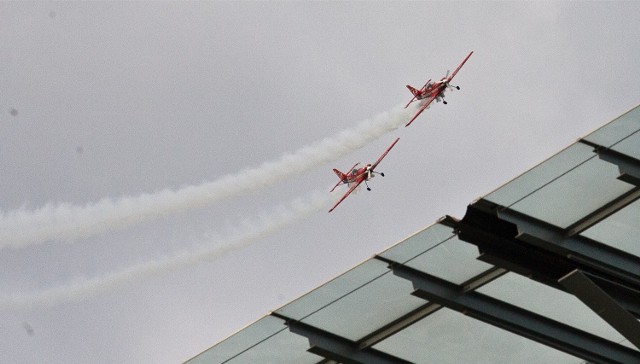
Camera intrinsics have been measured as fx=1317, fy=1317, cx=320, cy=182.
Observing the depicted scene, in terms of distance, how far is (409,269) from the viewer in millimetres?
20000

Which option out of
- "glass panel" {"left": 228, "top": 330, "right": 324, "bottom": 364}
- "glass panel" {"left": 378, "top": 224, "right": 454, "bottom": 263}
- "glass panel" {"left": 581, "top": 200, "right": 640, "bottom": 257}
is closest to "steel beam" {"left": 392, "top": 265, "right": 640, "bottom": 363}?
"glass panel" {"left": 378, "top": 224, "right": 454, "bottom": 263}

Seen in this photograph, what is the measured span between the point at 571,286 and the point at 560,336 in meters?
2.58

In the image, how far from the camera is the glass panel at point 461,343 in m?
21.2

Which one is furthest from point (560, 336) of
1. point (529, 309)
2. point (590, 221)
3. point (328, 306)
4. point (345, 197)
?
point (345, 197)

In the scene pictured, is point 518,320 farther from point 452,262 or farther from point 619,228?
point 619,228

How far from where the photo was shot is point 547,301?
2053cm

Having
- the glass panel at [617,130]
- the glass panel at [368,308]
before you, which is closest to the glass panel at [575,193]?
→ the glass panel at [617,130]

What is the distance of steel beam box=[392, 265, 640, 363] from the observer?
20.2 meters

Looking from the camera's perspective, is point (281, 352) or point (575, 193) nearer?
point (575, 193)

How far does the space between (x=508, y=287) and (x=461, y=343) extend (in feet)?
6.49

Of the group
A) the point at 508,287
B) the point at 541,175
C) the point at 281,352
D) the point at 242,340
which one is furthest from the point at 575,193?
the point at 242,340

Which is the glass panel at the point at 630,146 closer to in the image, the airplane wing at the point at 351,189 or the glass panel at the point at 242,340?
the glass panel at the point at 242,340

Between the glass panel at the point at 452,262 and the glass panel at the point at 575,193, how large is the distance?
1069mm

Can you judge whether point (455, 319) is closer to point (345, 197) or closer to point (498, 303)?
point (498, 303)
